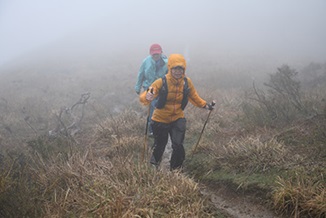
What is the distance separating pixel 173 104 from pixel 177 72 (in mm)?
597

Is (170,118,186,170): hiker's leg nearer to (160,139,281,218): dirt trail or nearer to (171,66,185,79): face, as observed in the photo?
(160,139,281,218): dirt trail

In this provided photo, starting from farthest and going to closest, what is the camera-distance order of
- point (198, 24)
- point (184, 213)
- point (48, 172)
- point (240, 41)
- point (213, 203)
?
point (198, 24) < point (240, 41) < point (48, 172) < point (213, 203) < point (184, 213)

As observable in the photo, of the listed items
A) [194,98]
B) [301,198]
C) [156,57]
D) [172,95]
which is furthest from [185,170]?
[156,57]

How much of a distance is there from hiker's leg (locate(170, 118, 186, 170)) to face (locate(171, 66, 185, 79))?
85 cm

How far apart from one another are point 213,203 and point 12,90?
16.7m

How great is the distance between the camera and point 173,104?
5.57 metres

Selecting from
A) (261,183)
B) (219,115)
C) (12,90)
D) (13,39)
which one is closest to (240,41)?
(12,90)

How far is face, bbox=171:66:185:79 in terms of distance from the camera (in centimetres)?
533

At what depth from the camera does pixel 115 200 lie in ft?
12.5

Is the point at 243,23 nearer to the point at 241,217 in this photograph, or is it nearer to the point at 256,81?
the point at 256,81

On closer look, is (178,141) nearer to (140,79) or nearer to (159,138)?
(159,138)

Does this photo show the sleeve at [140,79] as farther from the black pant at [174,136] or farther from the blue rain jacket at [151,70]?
the black pant at [174,136]

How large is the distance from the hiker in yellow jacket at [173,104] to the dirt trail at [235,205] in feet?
3.14

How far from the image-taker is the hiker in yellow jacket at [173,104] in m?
5.38
